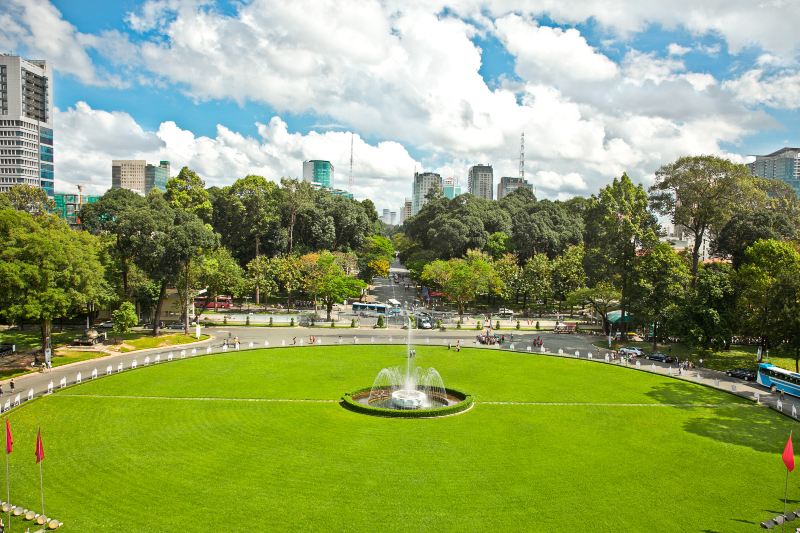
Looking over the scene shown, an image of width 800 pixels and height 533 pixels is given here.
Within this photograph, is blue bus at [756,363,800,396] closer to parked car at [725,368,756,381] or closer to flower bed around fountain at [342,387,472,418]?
parked car at [725,368,756,381]

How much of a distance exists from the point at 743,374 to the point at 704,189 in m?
23.9

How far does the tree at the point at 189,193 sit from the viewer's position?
78312 millimetres

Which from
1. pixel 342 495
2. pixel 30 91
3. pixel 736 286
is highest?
pixel 30 91

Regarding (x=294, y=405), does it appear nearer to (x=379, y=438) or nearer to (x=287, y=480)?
(x=379, y=438)

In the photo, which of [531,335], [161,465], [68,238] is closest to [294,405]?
[161,465]

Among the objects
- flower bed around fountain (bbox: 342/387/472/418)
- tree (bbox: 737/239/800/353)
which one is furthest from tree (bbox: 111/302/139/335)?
tree (bbox: 737/239/800/353)

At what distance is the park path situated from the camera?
35656mm

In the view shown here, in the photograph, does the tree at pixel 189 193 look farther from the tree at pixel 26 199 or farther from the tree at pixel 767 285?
the tree at pixel 767 285

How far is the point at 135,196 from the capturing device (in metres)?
64.1

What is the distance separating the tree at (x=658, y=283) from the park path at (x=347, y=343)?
6.51 m

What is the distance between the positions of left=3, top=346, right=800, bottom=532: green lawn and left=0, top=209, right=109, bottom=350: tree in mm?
8253

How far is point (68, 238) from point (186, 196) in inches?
1390

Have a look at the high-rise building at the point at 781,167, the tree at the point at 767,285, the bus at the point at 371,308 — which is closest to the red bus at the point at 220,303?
the bus at the point at 371,308

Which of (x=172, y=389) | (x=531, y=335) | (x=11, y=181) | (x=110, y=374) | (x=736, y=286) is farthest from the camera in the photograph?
(x=11, y=181)
